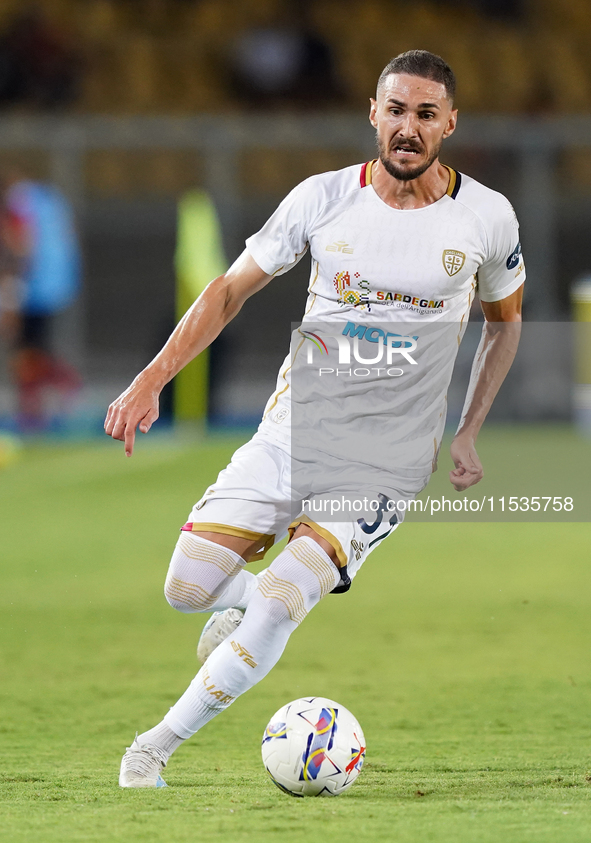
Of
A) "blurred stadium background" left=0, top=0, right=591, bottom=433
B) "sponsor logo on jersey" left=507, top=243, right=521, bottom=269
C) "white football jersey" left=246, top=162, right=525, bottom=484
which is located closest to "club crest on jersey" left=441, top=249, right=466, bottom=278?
"white football jersey" left=246, top=162, right=525, bottom=484

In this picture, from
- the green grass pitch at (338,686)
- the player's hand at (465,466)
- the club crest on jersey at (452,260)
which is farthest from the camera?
the player's hand at (465,466)

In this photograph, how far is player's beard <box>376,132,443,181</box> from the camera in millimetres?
4102

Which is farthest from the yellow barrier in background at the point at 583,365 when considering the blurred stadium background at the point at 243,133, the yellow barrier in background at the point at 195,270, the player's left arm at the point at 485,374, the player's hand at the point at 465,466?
the player's hand at the point at 465,466

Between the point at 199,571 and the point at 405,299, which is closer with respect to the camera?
the point at 199,571

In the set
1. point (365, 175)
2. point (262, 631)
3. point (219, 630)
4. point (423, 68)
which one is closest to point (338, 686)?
point (219, 630)

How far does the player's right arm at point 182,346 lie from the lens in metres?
3.89

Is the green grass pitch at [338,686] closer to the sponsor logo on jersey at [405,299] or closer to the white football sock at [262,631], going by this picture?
the white football sock at [262,631]

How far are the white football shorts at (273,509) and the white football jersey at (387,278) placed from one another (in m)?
0.10

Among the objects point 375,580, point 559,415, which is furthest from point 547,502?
point 559,415

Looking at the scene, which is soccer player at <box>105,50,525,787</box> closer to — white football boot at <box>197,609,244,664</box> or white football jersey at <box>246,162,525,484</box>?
white football jersey at <box>246,162,525,484</box>

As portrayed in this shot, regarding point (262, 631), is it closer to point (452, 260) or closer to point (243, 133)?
point (452, 260)

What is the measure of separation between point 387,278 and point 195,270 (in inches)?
368

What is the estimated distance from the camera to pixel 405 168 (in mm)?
4102

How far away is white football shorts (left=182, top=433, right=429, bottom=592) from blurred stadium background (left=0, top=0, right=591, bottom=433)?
1006 cm
